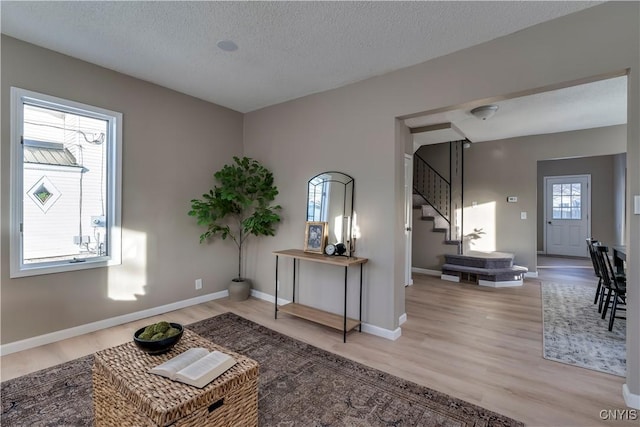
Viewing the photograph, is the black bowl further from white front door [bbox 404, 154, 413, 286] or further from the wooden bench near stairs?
the wooden bench near stairs

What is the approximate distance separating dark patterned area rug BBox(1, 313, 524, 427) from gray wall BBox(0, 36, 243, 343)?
746 mm

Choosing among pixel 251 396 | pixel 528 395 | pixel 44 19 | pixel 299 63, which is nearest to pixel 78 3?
pixel 44 19

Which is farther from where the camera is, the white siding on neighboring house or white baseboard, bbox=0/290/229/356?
the white siding on neighboring house

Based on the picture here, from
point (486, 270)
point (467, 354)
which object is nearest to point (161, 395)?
point (467, 354)

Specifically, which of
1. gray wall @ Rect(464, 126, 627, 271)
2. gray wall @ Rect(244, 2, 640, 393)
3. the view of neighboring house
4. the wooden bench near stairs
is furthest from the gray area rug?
the view of neighboring house

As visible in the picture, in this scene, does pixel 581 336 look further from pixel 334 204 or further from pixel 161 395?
pixel 161 395

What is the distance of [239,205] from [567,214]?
840cm

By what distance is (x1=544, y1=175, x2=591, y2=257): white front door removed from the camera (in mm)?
7410

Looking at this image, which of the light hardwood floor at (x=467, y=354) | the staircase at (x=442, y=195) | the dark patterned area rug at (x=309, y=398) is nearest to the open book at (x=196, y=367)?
the dark patterned area rug at (x=309, y=398)

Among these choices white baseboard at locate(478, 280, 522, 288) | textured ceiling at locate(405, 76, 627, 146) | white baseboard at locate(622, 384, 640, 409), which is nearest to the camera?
white baseboard at locate(622, 384, 640, 409)

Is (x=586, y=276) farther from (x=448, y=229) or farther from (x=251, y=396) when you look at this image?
(x=251, y=396)

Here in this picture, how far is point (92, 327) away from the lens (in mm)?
3008

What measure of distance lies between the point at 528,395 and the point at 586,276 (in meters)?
5.14

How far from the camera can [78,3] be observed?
2.10 meters
